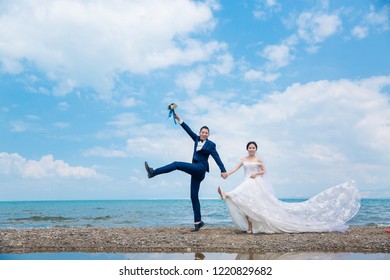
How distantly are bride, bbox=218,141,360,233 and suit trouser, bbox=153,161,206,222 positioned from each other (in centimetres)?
57

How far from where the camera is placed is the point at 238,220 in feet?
27.5

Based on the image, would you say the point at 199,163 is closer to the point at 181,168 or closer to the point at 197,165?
the point at 197,165

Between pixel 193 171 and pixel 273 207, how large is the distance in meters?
1.96

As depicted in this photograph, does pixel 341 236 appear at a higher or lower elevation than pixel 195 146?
lower

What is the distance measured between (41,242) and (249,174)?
4.52 metres

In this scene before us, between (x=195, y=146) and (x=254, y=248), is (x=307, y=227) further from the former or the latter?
(x=195, y=146)

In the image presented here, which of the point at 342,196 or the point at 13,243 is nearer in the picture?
the point at 13,243

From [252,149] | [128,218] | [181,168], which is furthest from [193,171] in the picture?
[128,218]

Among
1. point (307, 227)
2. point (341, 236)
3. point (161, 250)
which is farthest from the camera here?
point (307, 227)

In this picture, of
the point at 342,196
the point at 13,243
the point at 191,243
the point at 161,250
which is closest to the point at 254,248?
the point at 191,243

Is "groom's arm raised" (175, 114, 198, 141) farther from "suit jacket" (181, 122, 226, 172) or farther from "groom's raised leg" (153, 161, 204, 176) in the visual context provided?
"groom's raised leg" (153, 161, 204, 176)

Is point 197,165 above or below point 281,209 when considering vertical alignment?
above

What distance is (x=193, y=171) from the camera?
815 centimetres
